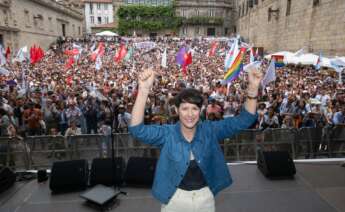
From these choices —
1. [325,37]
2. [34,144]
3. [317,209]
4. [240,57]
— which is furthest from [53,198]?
[325,37]

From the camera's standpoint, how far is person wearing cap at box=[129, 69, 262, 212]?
7.69 ft

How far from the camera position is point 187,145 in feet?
7.86

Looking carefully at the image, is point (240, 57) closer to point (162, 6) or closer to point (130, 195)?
point (130, 195)

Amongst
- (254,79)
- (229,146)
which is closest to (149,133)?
(254,79)

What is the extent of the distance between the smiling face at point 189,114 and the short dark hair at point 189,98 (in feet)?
0.10

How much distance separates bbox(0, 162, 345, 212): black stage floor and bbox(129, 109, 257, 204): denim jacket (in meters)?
2.49

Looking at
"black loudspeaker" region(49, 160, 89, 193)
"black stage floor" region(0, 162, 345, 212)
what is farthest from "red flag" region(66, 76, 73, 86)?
"black loudspeaker" region(49, 160, 89, 193)

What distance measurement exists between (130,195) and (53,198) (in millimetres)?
1421

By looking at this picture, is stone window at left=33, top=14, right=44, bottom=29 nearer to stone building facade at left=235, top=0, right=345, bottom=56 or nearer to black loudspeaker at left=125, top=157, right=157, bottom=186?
stone building facade at left=235, top=0, right=345, bottom=56

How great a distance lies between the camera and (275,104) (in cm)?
970

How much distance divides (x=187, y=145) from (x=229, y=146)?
5175 mm

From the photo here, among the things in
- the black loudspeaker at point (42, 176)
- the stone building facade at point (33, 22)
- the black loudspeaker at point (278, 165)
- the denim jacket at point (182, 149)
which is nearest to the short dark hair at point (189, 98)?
the denim jacket at point (182, 149)

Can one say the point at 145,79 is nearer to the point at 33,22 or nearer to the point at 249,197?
the point at 249,197

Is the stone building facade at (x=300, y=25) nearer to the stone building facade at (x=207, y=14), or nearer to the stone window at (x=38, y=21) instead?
the stone building facade at (x=207, y=14)
